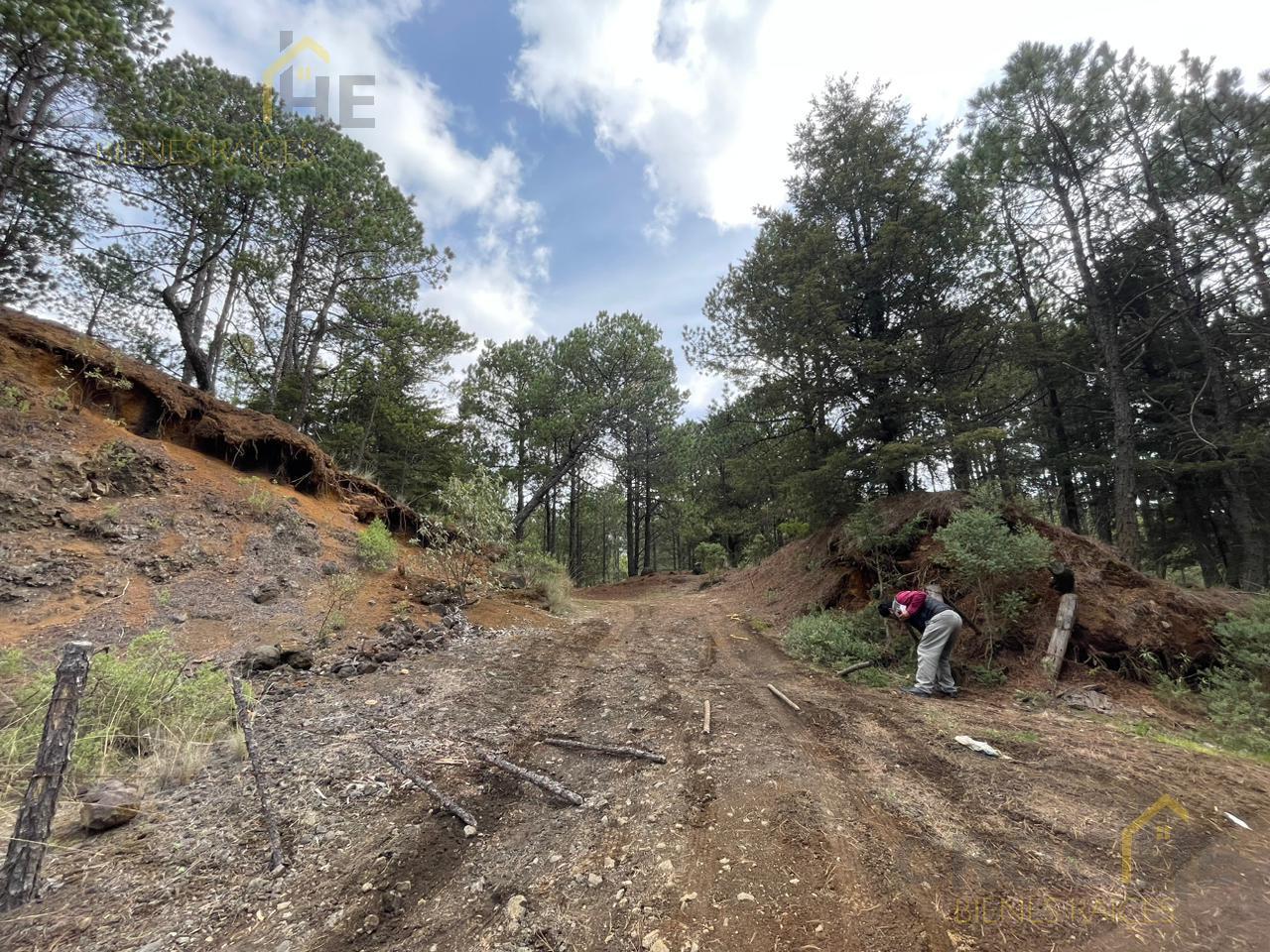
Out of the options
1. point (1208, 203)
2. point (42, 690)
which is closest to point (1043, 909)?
point (42, 690)

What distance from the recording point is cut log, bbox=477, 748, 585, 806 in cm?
290

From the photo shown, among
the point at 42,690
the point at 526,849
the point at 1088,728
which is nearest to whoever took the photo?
the point at 526,849

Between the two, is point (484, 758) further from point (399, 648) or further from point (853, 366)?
point (853, 366)

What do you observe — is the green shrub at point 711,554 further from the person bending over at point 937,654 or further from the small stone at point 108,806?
the small stone at point 108,806

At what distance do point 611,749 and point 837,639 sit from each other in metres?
4.81

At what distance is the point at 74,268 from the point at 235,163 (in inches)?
257

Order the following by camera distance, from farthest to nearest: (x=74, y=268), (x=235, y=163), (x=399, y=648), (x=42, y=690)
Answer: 1. (x=74, y=268)
2. (x=235, y=163)
3. (x=399, y=648)
4. (x=42, y=690)

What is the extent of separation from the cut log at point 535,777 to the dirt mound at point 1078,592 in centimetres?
602

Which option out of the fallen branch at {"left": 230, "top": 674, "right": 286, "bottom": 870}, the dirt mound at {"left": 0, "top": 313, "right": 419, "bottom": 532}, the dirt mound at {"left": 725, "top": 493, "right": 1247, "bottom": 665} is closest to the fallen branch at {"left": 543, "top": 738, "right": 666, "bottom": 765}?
the fallen branch at {"left": 230, "top": 674, "right": 286, "bottom": 870}

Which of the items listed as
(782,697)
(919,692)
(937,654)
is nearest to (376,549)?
(782,697)

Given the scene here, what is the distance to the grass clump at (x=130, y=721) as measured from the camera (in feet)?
9.70

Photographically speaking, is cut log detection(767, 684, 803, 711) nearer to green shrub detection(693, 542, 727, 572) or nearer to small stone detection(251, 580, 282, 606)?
small stone detection(251, 580, 282, 606)

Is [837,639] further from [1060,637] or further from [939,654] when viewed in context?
[1060,637]

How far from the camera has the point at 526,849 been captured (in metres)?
2.44
